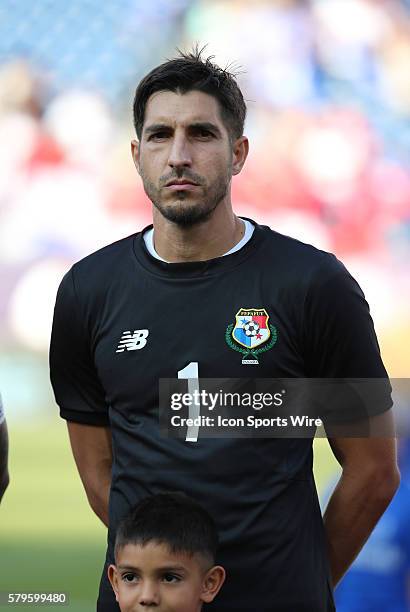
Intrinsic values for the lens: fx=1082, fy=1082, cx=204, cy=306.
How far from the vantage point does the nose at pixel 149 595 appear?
1602 mm

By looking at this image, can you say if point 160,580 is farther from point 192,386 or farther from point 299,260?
point 299,260

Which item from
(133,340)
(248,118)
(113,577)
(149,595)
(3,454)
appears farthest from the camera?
(248,118)

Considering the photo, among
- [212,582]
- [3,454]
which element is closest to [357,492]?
[212,582]

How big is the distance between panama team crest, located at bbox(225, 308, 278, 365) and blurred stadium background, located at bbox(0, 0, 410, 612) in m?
1.41

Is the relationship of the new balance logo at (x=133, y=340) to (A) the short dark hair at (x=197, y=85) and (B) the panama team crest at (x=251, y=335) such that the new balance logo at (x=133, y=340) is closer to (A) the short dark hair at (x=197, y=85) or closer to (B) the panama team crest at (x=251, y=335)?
(B) the panama team crest at (x=251, y=335)

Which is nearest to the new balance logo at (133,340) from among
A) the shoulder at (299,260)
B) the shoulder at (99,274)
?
the shoulder at (99,274)

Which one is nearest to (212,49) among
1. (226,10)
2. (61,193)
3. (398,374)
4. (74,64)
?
(226,10)

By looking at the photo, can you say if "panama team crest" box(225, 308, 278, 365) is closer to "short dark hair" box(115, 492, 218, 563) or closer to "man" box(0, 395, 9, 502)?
"short dark hair" box(115, 492, 218, 563)

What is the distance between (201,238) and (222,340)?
0.20m

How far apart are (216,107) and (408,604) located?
1668mm

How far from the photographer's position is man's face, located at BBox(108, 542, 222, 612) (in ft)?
5.30

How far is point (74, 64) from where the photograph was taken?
127 inches

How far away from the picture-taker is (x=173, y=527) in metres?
1.67

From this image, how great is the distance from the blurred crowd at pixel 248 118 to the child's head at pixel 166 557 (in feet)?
5.06
